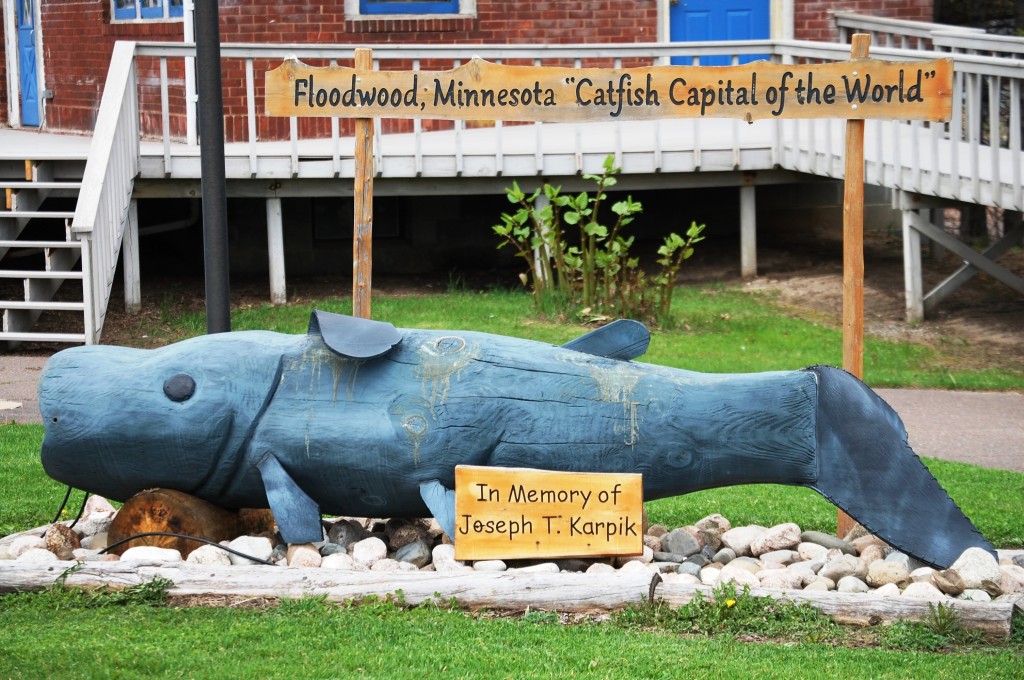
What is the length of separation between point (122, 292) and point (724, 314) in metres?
6.03

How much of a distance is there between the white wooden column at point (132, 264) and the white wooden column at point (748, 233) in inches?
227

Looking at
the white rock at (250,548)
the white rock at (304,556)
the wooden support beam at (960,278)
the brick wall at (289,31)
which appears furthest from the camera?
the brick wall at (289,31)

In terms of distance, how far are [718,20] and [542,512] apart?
1203 centimetres

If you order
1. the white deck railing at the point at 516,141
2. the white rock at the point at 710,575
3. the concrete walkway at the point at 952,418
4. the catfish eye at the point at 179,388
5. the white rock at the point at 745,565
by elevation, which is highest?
the white deck railing at the point at 516,141

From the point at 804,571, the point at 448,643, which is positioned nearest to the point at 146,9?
the point at 804,571

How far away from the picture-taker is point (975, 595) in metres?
5.00

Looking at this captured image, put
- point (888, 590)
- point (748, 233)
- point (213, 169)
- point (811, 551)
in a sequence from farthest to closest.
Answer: point (748, 233) → point (213, 169) → point (811, 551) → point (888, 590)

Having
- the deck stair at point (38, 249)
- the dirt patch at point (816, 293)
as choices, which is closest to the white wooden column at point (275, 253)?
the dirt patch at point (816, 293)

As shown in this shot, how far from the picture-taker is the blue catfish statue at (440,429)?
538 centimetres

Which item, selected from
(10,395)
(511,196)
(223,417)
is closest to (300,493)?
(223,417)

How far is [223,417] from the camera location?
18.0ft

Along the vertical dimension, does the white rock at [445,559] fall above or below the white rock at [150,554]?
below

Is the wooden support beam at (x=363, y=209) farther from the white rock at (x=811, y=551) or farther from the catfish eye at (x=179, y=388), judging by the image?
the white rock at (x=811, y=551)

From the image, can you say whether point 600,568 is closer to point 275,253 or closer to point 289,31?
point 275,253
